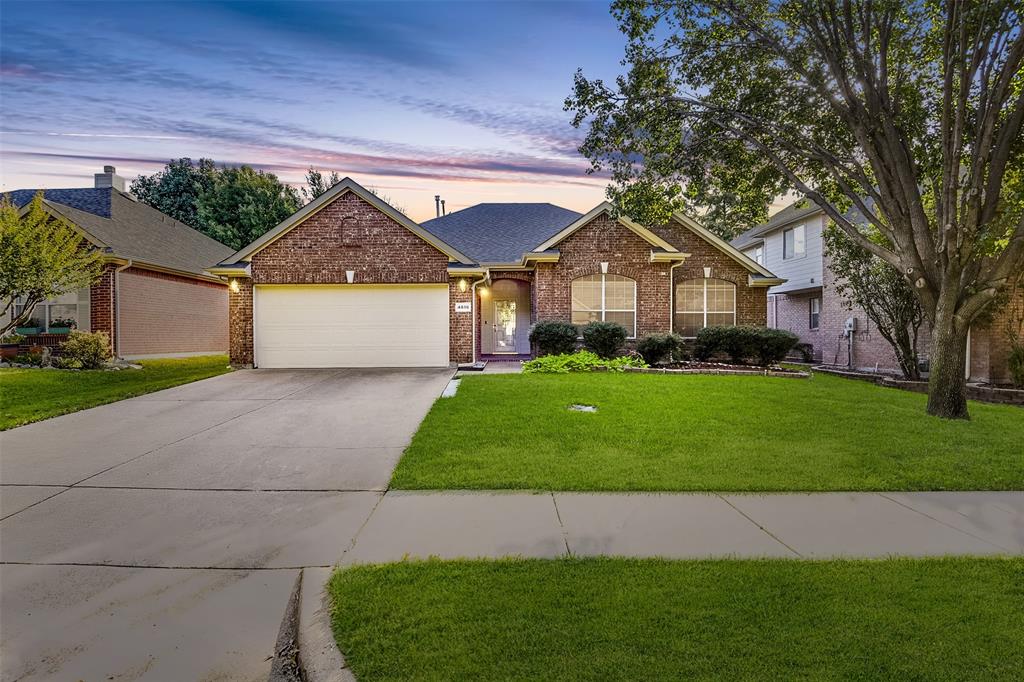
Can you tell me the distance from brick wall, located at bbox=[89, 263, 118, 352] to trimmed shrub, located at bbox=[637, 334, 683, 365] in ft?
53.4

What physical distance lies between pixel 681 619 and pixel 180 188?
4541 centimetres

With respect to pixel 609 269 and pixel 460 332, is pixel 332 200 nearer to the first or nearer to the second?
pixel 460 332

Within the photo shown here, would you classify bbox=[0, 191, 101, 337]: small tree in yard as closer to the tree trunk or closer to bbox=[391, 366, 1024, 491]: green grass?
bbox=[391, 366, 1024, 491]: green grass

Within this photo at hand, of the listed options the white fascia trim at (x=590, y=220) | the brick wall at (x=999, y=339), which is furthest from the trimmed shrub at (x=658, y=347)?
the brick wall at (x=999, y=339)

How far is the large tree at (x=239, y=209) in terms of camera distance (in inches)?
1367

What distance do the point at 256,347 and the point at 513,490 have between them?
12829mm

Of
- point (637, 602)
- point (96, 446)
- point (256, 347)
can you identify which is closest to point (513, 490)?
point (637, 602)

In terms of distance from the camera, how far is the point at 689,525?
4352 mm

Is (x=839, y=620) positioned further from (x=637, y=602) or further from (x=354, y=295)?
(x=354, y=295)

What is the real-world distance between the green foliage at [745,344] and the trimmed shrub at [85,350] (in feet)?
58.7

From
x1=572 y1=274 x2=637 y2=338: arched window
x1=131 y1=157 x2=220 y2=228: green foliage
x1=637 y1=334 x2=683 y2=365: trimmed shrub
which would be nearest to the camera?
x1=637 y1=334 x2=683 y2=365: trimmed shrub

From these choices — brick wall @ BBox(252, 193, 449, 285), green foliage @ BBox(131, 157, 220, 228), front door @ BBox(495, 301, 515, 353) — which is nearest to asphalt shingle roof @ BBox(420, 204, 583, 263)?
front door @ BBox(495, 301, 515, 353)

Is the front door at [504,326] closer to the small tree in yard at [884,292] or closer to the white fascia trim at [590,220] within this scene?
the white fascia trim at [590,220]

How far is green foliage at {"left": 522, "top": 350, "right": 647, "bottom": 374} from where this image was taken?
46.8ft
